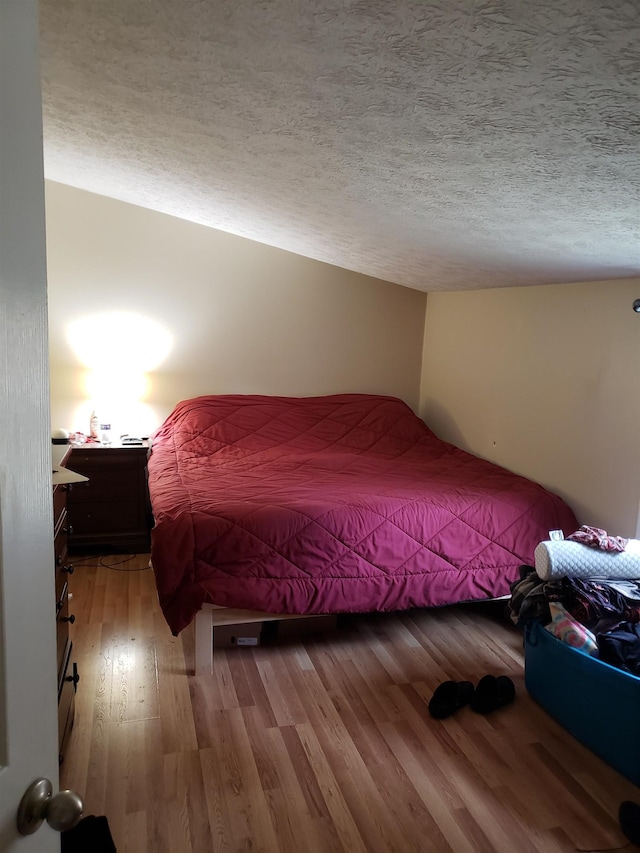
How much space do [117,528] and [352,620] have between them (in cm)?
156

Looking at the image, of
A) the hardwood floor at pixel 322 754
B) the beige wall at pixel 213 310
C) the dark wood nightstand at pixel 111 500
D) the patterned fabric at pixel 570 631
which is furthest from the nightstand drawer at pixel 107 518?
the patterned fabric at pixel 570 631

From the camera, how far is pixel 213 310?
4.27 meters

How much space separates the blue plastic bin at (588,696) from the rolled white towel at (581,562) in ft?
0.70

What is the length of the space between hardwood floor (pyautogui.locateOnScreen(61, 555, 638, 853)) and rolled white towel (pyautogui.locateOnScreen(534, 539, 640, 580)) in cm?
53

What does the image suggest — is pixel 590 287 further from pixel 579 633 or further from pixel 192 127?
pixel 192 127

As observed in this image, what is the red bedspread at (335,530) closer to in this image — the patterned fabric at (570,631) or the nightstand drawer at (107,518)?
the nightstand drawer at (107,518)

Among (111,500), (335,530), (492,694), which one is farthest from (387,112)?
(111,500)

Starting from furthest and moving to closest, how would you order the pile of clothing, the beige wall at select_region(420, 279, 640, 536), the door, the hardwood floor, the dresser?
the beige wall at select_region(420, 279, 640, 536), the pile of clothing, the dresser, the hardwood floor, the door

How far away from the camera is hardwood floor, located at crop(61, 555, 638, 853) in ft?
5.77

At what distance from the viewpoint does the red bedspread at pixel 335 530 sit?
2.50 meters

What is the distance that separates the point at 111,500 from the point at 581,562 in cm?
258

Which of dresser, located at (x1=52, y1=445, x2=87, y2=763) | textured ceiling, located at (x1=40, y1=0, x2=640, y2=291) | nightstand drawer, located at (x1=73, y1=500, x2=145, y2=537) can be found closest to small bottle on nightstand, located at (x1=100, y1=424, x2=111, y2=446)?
nightstand drawer, located at (x1=73, y1=500, x2=145, y2=537)

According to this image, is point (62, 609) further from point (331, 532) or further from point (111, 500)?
point (111, 500)

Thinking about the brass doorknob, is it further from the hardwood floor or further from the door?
the hardwood floor
